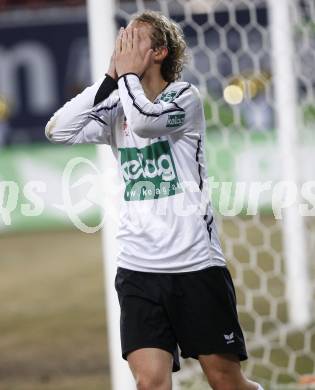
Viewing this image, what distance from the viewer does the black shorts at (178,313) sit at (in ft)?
11.4

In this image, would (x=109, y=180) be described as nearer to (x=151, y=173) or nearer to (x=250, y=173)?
(x=151, y=173)

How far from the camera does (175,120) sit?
3412 millimetres

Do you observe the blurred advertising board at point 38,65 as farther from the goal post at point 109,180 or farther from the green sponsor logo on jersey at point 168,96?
the green sponsor logo on jersey at point 168,96

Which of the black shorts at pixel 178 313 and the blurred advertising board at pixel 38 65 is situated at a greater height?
the blurred advertising board at pixel 38 65

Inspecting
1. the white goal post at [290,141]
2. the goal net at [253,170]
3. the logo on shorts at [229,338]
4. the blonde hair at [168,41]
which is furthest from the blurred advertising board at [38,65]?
the logo on shorts at [229,338]

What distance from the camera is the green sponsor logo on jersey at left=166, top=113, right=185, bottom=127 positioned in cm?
339

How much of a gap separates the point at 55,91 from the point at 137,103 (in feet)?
43.9

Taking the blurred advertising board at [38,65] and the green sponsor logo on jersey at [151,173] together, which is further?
the blurred advertising board at [38,65]

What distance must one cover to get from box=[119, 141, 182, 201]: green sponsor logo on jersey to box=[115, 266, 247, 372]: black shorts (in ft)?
0.95

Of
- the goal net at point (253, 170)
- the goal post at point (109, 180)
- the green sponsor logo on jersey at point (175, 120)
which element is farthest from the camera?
the goal net at point (253, 170)

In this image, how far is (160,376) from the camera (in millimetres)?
3379

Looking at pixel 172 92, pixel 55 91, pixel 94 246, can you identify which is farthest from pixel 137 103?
pixel 55 91

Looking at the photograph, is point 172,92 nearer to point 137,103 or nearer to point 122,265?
point 137,103

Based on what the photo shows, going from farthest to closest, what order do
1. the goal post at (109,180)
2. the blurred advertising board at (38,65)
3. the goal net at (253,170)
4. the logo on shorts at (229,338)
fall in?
the blurred advertising board at (38,65) → the goal net at (253,170) → the goal post at (109,180) → the logo on shorts at (229,338)
